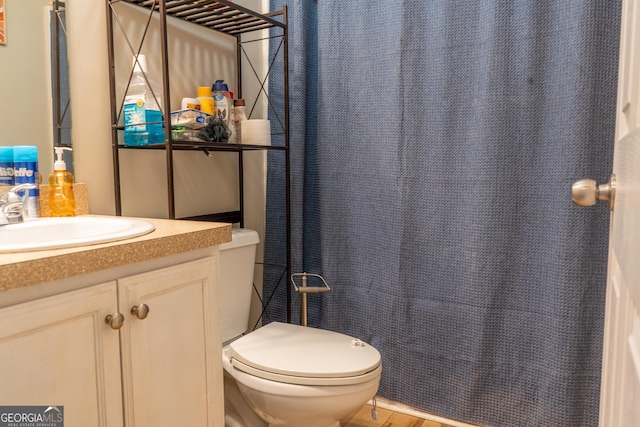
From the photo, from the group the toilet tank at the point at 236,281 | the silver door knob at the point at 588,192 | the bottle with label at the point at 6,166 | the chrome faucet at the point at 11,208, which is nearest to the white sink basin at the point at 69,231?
the chrome faucet at the point at 11,208

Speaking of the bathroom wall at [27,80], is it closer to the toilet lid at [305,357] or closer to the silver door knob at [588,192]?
the toilet lid at [305,357]

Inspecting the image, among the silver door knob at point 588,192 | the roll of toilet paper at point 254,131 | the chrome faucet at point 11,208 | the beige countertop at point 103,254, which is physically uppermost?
the roll of toilet paper at point 254,131

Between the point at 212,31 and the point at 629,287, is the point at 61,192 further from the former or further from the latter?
the point at 629,287

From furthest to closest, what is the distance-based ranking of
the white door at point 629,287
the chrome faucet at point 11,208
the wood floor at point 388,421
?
1. the wood floor at point 388,421
2. the chrome faucet at point 11,208
3. the white door at point 629,287

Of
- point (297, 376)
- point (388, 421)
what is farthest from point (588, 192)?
point (388, 421)

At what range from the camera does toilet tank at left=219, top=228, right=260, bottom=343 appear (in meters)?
1.71

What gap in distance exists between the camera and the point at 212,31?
1.96m

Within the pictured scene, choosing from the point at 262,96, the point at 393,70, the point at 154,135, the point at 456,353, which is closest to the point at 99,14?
the point at 154,135

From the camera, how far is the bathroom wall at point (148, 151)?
1.50m

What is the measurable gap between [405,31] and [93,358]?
4.78 ft

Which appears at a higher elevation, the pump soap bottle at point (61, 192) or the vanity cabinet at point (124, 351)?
the pump soap bottle at point (61, 192)

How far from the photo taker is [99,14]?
1.54 meters

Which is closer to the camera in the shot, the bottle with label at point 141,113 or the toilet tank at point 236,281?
the bottle with label at point 141,113

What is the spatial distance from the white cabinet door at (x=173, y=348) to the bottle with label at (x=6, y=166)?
56 cm
